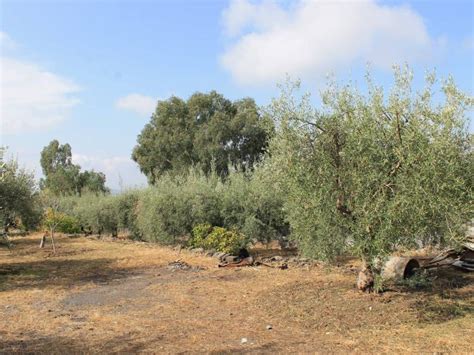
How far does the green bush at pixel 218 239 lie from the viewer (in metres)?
18.1

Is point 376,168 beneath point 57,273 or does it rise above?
above

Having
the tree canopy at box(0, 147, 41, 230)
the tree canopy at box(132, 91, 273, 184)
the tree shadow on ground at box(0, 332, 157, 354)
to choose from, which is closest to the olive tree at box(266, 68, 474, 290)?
the tree shadow on ground at box(0, 332, 157, 354)

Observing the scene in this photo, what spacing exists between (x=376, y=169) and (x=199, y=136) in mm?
29204

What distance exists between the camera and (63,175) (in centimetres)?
5269

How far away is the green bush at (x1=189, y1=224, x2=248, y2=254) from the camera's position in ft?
59.4

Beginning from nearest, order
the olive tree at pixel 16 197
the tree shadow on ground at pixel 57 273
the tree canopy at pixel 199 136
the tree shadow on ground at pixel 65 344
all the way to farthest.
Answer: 1. the tree shadow on ground at pixel 65 344
2. the tree shadow on ground at pixel 57 273
3. the olive tree at pixel 16 197
4. the tree canopy at pixel 199 136

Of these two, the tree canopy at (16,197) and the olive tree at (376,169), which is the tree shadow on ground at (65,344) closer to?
the olive tree at (376,169)

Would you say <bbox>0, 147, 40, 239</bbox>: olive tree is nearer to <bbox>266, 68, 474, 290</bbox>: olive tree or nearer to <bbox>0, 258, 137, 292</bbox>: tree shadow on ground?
<bbox>0, 258, 137, 292</bbox>: tree shadow on ground

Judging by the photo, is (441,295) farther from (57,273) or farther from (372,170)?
(57,273)

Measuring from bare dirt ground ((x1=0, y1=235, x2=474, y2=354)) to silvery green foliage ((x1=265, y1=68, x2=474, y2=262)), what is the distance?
1266mm

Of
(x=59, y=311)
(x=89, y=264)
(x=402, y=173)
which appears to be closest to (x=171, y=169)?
(x=89, y=264)

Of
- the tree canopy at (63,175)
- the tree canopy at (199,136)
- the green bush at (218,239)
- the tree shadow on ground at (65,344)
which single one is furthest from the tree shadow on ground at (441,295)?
the tree canopy at (63,175)

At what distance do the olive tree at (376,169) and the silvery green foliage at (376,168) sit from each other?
0.02 m

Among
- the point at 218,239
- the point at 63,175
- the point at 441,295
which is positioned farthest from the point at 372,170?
the point at 63,175
